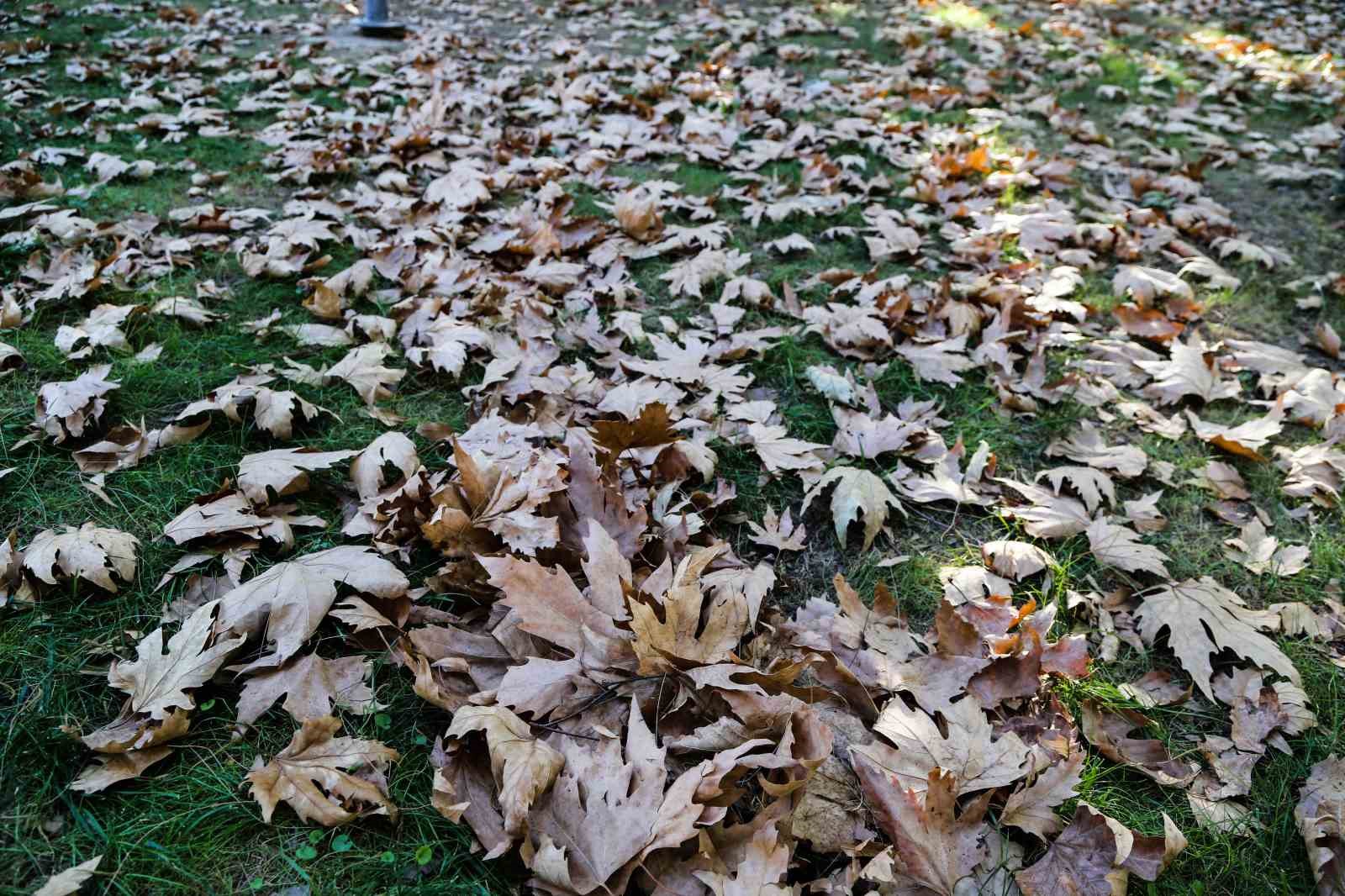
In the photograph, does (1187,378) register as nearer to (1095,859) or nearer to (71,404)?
(1095,859)

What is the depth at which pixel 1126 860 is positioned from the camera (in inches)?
52.1

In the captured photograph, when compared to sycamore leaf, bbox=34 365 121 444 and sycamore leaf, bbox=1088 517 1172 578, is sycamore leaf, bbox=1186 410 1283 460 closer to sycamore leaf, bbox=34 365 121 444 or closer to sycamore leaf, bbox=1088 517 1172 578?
sycamore leaf, bbox=1088 517 1172 578

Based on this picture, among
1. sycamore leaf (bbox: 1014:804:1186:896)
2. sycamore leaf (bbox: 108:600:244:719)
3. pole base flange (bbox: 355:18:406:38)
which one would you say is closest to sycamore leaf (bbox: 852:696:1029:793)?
sycamore leaf (bbox: 1014:804:1186:896)

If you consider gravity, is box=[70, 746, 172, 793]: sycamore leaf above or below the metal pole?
below

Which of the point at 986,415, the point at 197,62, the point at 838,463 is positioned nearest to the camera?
the point at 838,463

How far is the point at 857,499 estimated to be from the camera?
78.8 inches

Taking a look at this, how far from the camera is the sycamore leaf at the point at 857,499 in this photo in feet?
6.49

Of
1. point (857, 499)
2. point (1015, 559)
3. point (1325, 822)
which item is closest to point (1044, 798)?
point (1325, 822)

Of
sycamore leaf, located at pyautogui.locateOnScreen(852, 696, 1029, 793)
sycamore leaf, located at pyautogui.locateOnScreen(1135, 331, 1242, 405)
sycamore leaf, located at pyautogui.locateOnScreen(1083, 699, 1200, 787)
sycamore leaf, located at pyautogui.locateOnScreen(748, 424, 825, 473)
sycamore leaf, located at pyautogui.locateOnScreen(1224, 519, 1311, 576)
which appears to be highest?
sycamore leaf, located at pyautogui.locateOnScreen(1135, 331, 1242, 405)

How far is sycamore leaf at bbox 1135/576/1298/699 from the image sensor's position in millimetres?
1690

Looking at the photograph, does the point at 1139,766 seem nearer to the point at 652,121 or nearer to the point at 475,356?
the point at 475,356

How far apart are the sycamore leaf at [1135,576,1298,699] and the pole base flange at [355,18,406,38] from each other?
6923mm

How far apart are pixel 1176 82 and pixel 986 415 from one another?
4833mm

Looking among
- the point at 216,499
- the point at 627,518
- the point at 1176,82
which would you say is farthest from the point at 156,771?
the point at 1176,82
